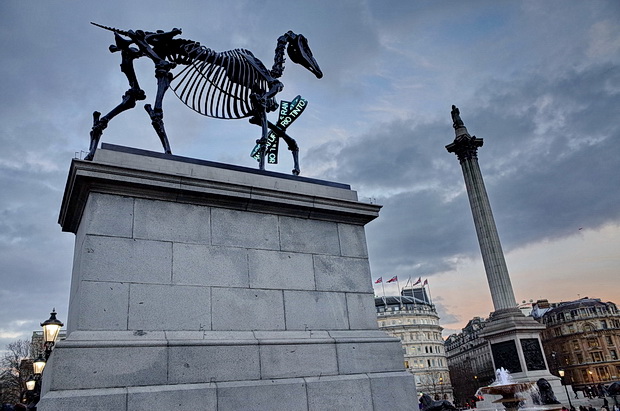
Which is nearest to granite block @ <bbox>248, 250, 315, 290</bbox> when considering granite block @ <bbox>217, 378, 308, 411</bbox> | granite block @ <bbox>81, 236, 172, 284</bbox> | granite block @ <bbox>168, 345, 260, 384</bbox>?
granite block @ <bbox>168, 345, 260, 384</bbox>

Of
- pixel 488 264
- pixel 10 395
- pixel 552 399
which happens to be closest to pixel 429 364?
pixel 488 264

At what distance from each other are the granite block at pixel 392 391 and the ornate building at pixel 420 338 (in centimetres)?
10846

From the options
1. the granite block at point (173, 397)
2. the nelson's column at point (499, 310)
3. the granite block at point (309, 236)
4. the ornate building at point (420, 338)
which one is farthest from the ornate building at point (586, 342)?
the granite block at point (173, 397)

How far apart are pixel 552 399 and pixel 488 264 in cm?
2836

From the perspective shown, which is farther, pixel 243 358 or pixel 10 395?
pixel 10 395

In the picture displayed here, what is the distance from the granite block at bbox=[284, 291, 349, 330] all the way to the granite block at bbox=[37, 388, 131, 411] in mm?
3019

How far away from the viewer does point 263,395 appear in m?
7.53

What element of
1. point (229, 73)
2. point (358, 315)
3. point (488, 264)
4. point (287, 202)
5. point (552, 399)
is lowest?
point (552, 399)

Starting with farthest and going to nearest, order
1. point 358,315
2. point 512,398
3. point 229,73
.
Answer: point 512,398
point 229,73
point 358,315

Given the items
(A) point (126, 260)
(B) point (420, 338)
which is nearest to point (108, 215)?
(A) point (126, 260)

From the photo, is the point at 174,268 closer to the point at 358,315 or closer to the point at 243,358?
the point at 243,358

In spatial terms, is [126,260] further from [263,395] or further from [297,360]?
[297,360]

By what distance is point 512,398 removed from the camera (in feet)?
45.3

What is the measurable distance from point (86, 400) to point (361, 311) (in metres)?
5.07
